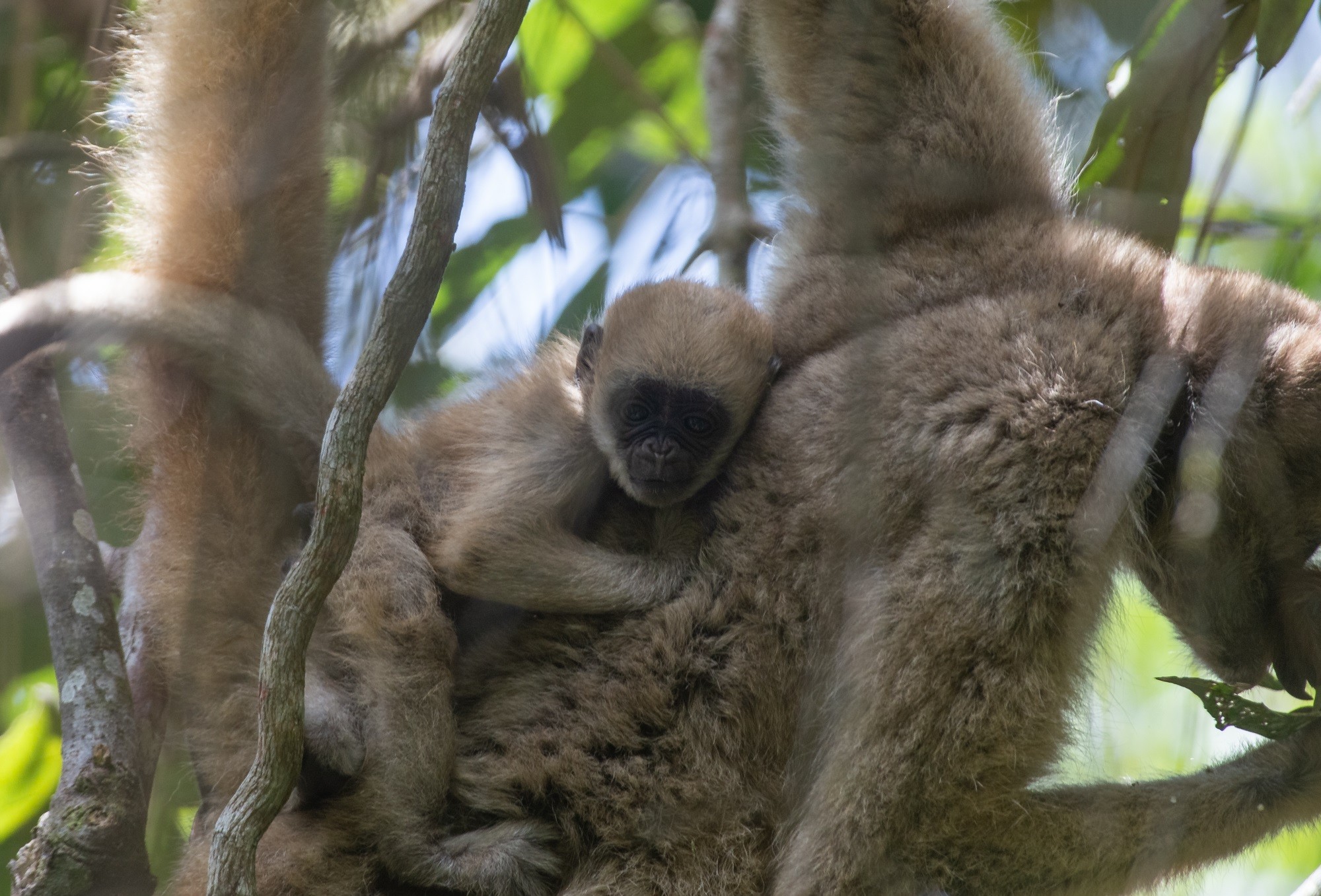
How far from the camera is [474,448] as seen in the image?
4.17 metres

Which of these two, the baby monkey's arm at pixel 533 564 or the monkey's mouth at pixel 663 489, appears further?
the monkey's mouth at pixel 663 489

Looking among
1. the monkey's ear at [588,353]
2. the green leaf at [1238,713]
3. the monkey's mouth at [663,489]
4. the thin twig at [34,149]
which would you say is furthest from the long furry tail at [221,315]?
the green leaf at [1238,713]

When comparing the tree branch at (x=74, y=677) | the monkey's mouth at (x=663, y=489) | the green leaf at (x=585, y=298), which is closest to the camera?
the tree branch at (x=74, y=677)

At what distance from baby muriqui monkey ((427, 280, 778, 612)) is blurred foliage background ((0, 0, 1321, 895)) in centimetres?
79

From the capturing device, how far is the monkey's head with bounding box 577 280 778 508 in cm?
400

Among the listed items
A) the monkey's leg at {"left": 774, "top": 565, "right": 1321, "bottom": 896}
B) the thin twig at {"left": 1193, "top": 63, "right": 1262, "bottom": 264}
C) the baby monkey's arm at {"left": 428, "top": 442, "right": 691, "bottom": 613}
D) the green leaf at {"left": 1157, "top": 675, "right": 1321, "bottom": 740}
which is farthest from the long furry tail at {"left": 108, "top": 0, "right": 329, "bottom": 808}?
the thin twig at {"left": 1193, "top": 63, "right": 1262, "bottom": 264}

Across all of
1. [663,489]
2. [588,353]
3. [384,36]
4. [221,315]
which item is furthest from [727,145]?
[221,315]

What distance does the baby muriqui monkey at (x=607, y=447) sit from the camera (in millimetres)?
3770

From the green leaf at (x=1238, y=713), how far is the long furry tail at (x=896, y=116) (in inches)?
71.4

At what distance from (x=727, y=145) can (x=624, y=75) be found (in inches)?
44.6

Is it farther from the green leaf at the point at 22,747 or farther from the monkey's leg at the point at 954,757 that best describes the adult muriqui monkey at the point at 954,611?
the green leaf at the point at 22,747

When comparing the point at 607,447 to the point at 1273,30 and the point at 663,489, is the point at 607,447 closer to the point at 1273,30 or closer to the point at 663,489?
the point at 663,489

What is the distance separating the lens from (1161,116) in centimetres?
457

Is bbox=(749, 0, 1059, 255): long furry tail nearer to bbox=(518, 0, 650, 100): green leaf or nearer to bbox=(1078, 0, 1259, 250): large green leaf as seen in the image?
bbox=(1078, 0, 1259, 250): large green leaf
